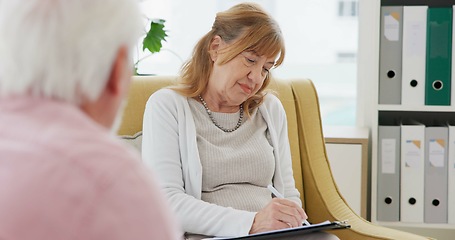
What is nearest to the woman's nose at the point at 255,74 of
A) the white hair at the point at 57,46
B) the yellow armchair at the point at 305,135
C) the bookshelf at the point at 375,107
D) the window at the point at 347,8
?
the yellow armchair at the point at 305,135

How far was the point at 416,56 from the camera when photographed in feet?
9.31

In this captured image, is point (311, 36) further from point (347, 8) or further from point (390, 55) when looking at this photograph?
point (390, 55)

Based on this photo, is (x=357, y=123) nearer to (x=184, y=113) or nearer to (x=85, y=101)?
(x=184, y=113)

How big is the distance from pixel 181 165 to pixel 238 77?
11.0 inches

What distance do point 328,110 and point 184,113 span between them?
1.55 metres

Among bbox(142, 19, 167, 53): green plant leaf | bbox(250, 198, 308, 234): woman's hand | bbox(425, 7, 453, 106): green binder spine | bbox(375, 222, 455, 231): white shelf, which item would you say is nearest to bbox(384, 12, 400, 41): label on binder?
bbox(425, 7, 453, 106): green binder spine

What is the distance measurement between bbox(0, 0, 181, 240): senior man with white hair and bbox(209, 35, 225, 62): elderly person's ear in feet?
4.01

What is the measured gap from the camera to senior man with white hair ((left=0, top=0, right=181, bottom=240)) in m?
0.75

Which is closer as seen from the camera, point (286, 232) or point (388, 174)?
point (286, 232)

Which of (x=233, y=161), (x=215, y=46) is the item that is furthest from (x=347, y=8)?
(x=233, y=161)

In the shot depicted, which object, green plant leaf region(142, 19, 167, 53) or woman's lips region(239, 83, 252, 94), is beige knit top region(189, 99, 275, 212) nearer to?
woman's lips region(239, 83, 252, 94)

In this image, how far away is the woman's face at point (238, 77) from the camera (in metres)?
2.06

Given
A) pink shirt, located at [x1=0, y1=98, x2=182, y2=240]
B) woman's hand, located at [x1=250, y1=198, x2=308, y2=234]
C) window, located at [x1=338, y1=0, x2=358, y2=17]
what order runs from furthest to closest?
1. window, located at [x1=338, y1=0, x2=358, y2=17]
2. woman's hand, located at [x1=250, y1=198, x2=308, y2=234]
3. pink shirt, located at [x1=0, y1=98, x2=182, y2=240]

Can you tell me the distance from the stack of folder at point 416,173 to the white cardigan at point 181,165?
0.86 meters
